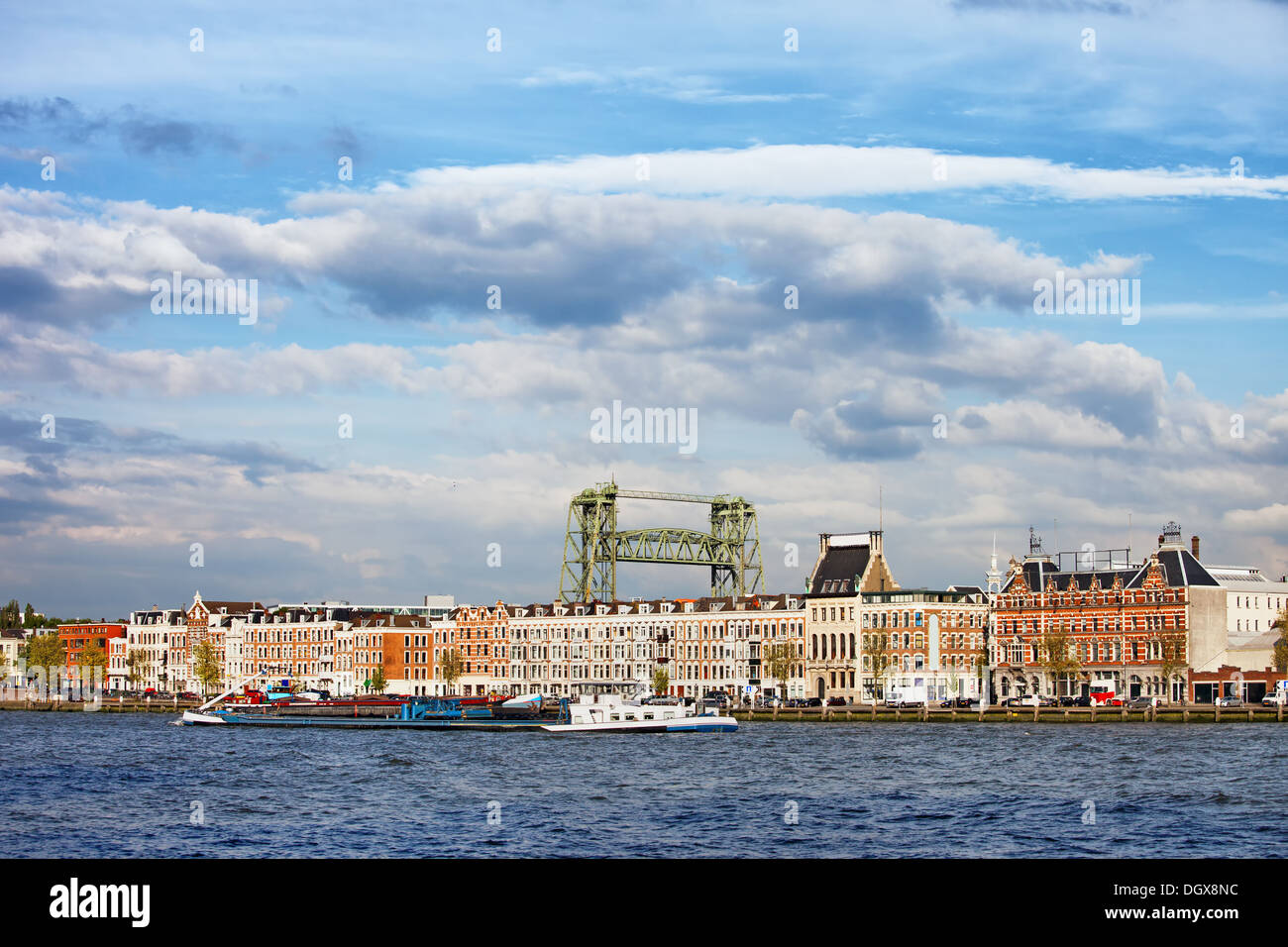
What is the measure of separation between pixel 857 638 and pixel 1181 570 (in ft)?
99.1

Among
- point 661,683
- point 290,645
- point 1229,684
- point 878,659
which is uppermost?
point 878,659

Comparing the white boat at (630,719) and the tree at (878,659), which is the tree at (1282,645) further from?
the white boat at (630,719)

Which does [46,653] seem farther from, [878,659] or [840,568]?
[878,659]

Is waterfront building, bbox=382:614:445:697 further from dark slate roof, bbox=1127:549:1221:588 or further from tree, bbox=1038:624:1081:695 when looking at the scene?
dark slate roof, bbox=1127:549:1221:588

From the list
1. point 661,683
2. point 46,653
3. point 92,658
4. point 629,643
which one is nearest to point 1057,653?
point 661,683

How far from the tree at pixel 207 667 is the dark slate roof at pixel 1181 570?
102 meters

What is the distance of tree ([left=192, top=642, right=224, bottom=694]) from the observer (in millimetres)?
170250

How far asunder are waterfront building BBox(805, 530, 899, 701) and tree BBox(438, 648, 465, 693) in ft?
136

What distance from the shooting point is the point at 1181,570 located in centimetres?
12156

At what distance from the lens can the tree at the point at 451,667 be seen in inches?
6393
